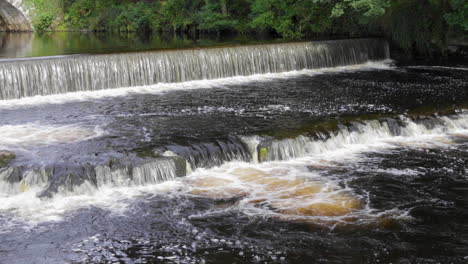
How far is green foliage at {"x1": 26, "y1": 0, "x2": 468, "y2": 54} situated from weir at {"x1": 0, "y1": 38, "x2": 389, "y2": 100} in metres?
1.39

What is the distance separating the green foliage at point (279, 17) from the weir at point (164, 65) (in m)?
1.39

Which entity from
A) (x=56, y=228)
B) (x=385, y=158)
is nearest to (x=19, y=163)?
(x=56, y=228)

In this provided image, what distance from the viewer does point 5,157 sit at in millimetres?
8891

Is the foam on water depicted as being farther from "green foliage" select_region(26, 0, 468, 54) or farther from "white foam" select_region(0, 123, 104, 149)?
"green foliage" select_region(26, 0, 468, 54)

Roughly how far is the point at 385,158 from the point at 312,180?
6.04ft

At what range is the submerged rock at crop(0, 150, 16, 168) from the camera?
8641mm

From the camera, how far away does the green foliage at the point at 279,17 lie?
62.2 feet

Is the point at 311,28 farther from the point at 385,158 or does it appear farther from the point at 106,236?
the point at 106,236

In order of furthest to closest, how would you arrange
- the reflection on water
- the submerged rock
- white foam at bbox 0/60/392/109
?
the reflection on water < white foam at bbox 0/60/392/109 < the submerged rock

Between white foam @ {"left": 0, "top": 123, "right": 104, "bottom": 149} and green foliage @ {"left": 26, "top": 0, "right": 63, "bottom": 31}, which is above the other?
green foliage @ {"left": 26, "top": 0, "right": 63, "bottom": 31}

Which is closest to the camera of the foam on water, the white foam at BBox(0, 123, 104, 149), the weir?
the foam on water

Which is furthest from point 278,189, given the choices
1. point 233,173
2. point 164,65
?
point 164,65

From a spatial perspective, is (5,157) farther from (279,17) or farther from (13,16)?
(13,16)

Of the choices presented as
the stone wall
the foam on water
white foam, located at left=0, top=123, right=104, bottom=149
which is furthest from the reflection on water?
the stone wall
